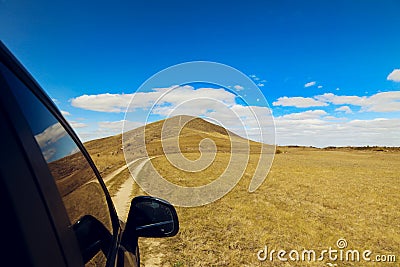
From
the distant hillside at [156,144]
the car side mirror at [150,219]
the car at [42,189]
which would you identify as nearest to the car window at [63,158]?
the car at [42,189]

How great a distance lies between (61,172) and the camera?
1.16m

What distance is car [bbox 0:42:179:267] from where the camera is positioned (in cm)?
66

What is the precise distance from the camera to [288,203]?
39.0 feet

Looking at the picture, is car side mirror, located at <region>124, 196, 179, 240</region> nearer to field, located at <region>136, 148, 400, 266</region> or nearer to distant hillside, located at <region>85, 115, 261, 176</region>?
field, located at <region>136, 148, 400, 266</region>

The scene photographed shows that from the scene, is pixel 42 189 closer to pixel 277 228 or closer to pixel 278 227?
pixel 277 228

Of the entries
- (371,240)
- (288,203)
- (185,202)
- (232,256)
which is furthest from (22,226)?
(288,203)

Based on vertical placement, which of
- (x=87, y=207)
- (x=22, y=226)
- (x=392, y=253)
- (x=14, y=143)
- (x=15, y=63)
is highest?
(x=15, y=63)

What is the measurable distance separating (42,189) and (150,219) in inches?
49.5

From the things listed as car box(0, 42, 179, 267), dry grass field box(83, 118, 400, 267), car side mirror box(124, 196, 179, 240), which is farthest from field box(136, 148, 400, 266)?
car box(0, 42, 179, 267)

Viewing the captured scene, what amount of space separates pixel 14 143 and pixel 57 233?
1.08 feet

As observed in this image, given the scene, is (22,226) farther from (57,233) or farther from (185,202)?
(185,202)

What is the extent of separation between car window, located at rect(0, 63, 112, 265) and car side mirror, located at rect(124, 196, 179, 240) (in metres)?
0.29

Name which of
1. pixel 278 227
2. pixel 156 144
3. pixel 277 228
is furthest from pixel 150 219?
pixel 156 144

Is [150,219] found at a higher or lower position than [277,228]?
higher
